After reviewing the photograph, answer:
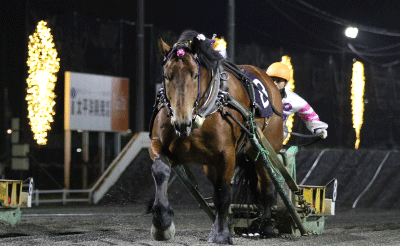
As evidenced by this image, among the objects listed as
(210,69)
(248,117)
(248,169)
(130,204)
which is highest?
(210,69)

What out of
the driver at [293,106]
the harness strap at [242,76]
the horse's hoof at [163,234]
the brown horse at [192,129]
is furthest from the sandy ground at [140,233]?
the harness strap at [242,76]

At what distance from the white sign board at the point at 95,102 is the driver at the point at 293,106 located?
12.4 metres

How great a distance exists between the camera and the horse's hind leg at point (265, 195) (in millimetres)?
7848

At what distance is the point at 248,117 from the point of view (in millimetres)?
6859

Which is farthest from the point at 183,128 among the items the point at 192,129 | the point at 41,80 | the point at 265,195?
the point at 41,80

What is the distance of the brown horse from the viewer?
19.0 ft

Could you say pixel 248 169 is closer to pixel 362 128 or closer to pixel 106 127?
pixel 106 127

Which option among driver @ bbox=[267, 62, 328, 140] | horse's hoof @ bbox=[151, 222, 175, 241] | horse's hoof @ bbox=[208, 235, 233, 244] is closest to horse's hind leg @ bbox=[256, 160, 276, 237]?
driver @ bbox=[267, 62, 328, 140]

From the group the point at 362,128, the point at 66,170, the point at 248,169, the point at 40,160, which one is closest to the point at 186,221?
the point at 248,169

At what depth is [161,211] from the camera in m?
5.76

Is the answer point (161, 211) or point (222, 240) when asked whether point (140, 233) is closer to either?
point (222, 240)

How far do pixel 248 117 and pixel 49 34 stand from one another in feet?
46.6

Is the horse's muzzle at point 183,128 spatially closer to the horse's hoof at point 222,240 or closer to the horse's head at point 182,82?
the horse's head at point 182,82

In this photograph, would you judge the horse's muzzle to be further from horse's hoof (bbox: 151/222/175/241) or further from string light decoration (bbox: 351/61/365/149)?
string light decoration (bbox: 351/61/365/149)
